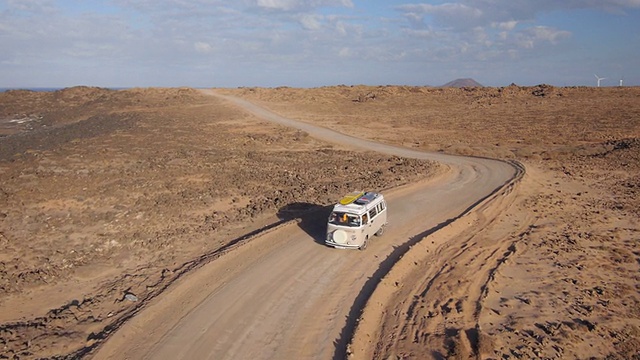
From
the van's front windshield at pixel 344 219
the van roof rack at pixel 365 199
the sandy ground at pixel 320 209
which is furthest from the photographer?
the van roof rack at pixel 365 199

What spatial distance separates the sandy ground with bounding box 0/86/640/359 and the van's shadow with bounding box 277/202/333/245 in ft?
1.04

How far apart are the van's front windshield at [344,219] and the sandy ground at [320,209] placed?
2.38 meters

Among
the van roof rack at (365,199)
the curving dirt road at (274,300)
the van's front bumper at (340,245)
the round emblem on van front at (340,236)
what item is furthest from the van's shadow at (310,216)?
the van roof rack at (365,199)

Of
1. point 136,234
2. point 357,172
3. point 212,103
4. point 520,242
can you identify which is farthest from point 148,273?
point 212,103

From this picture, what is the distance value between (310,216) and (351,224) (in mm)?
4757

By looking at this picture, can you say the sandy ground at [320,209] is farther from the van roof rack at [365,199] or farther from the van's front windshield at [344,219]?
the van roof rack at [365,199]

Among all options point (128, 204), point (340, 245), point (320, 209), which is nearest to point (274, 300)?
point (340, 245)

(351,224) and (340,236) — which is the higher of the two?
(351,224)

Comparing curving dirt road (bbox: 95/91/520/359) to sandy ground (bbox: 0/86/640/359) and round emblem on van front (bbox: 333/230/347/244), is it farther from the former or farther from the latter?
round emblem on van front (bbox: 333/230/347/244)

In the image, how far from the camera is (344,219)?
58.3 ft

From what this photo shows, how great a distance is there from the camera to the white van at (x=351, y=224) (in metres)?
17.6

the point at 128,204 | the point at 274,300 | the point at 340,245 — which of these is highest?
the point at 340,245

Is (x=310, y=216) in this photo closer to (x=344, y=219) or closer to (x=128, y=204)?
(x=344, y=219)

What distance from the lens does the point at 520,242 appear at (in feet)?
63.8
